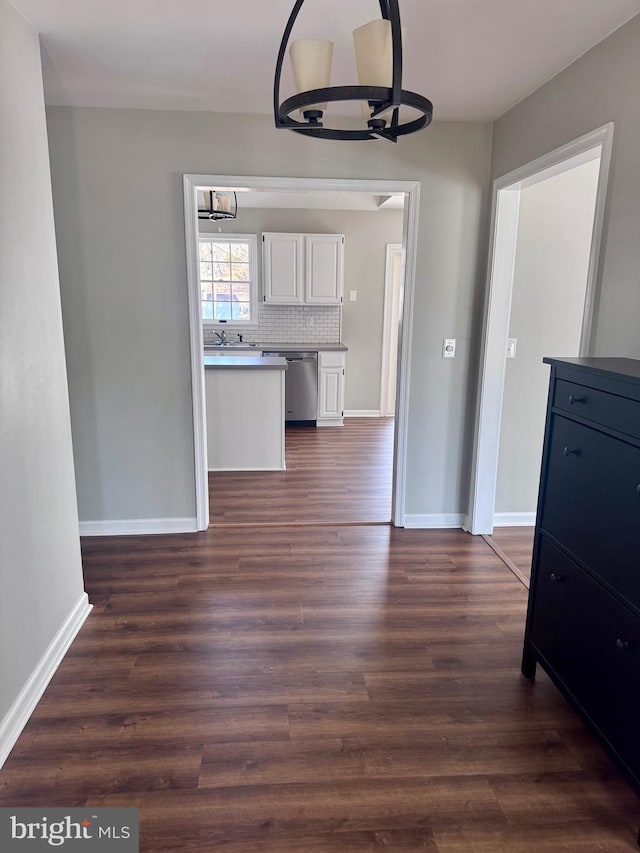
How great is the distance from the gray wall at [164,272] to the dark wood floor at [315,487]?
1.76ft

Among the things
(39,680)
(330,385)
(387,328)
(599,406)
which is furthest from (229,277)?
(599,406)

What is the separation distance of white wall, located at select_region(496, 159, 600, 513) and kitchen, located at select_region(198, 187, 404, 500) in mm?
2930

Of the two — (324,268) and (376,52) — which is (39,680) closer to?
(376,52)

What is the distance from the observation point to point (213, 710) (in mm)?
1919

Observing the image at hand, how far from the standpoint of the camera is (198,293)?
3090mm

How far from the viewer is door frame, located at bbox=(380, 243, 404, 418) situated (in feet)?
21.5

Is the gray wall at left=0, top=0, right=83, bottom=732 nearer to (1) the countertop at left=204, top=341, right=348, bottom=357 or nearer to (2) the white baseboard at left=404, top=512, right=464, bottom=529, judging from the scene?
(2) the white baseboard at left=404, top=512, right=464, bottom=529

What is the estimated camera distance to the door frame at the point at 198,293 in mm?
3002

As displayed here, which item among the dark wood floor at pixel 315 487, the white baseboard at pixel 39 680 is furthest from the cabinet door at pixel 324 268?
the white baseboard at pixel 39 680

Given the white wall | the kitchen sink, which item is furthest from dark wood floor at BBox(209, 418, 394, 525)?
the kitchen sink

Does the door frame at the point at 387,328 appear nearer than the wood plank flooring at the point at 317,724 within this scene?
No

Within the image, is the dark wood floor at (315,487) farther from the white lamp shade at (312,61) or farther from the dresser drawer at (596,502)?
the white lamp shade at (312,61)

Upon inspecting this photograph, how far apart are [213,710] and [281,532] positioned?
1569mm

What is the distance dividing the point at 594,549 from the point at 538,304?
204cm
